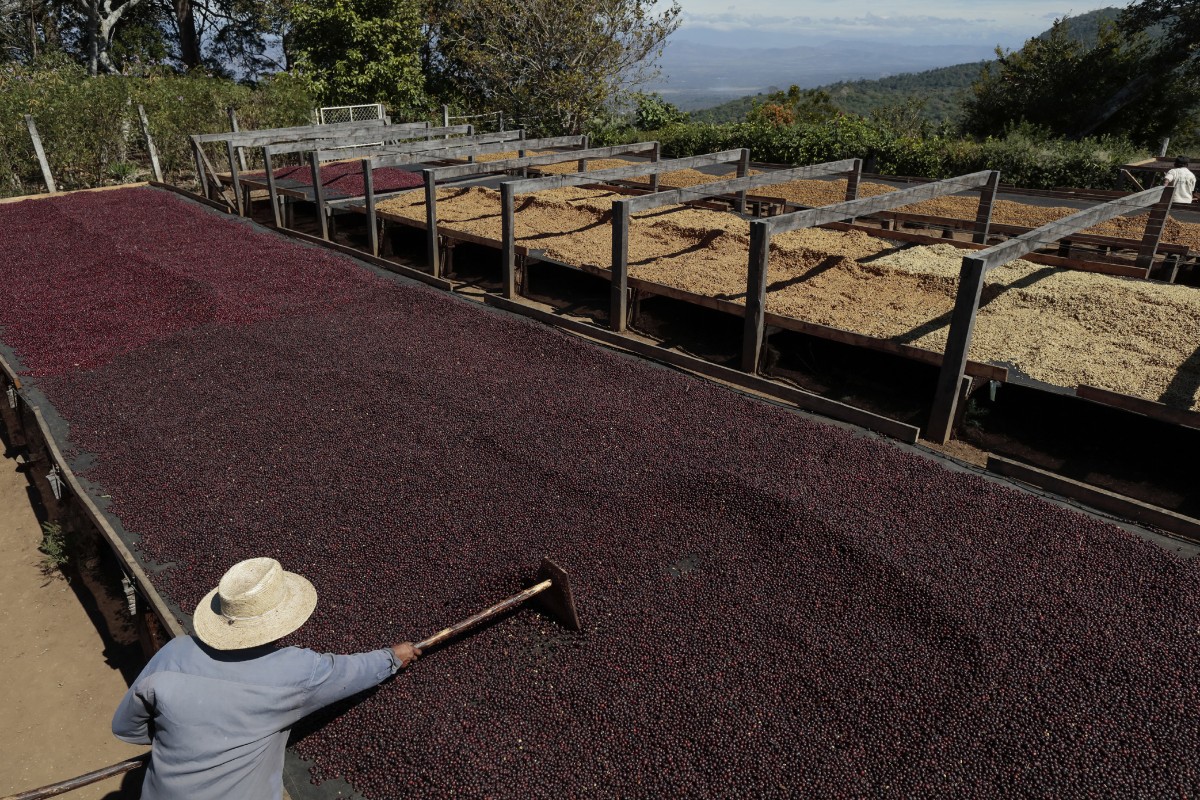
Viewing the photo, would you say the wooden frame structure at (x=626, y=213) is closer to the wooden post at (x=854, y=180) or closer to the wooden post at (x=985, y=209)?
the wooden post at (x=854, y=180)

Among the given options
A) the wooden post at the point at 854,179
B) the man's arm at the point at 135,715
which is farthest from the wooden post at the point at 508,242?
the man's arm at the point at 135,715

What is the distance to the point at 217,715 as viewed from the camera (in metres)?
2.69

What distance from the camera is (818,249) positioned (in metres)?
8.71

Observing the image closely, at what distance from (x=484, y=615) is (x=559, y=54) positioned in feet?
67.5

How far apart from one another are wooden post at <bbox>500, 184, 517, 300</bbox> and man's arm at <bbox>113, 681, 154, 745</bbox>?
6826 millimetres

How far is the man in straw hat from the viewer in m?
2.67

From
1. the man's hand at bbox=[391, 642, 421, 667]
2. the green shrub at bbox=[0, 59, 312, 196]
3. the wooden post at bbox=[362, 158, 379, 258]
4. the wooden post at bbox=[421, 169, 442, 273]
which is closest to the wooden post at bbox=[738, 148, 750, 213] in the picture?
the wooden post at bbox=[421, 169, 442, 273]

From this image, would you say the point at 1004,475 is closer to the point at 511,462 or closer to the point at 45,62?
the point at 511,462

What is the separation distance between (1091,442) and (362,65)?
23176 mm

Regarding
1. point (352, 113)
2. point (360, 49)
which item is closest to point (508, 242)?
point (352, 113)

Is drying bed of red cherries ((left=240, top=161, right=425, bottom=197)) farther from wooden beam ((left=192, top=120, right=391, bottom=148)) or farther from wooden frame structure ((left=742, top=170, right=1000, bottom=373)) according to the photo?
wooden frame structure ((left=742, top=170, right=1000, bottom=373))

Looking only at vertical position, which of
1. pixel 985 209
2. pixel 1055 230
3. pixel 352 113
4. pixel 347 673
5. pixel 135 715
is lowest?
pixel 347 673

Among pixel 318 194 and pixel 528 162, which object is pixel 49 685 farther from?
A: pixel 528 162

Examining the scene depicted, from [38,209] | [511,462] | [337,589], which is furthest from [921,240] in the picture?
[38,209]
